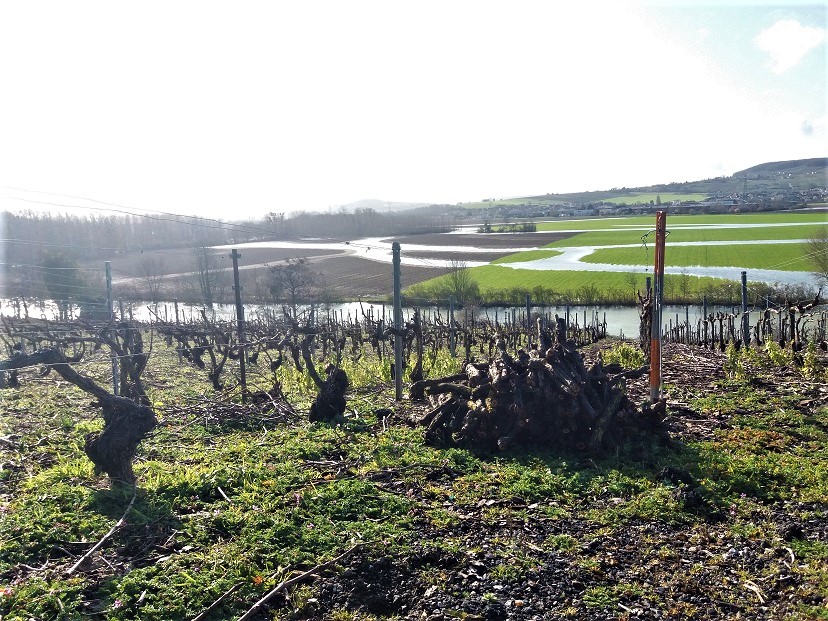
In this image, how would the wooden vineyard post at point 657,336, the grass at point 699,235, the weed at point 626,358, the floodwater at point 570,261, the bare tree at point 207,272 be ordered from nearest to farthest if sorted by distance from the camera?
the wooden vineyard post at point 657,336 < the weed at point 626,358 < the bare tree at point 207,272 < the floodwater at point 570,261 < the grass at point 699,235

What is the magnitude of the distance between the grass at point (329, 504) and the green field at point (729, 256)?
43.5 meters

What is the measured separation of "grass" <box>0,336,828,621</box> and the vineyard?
0.03 metres

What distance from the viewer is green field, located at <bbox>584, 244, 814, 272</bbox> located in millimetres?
46688

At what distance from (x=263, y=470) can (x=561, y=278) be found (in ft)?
144

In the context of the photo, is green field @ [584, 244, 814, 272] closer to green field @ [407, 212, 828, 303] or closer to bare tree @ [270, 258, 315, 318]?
green field @ [407, 212, 828, 303]

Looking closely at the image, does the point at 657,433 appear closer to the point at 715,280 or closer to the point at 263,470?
the point at 263,470

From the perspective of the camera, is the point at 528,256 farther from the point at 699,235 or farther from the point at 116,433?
the point at 116,433

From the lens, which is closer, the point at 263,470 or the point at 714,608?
the point at 714,608

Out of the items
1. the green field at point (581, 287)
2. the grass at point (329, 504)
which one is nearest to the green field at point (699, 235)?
the green field at point (581, 287)

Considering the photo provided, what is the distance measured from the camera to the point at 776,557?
514cm

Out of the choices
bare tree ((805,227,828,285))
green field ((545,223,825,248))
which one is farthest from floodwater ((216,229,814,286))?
green field ((545,223,825,248))

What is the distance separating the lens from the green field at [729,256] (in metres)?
46.7

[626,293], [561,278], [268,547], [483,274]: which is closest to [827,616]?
[268,547]

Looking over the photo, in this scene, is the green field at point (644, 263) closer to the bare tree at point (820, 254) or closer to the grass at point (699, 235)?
the grass at point (699, 235)
